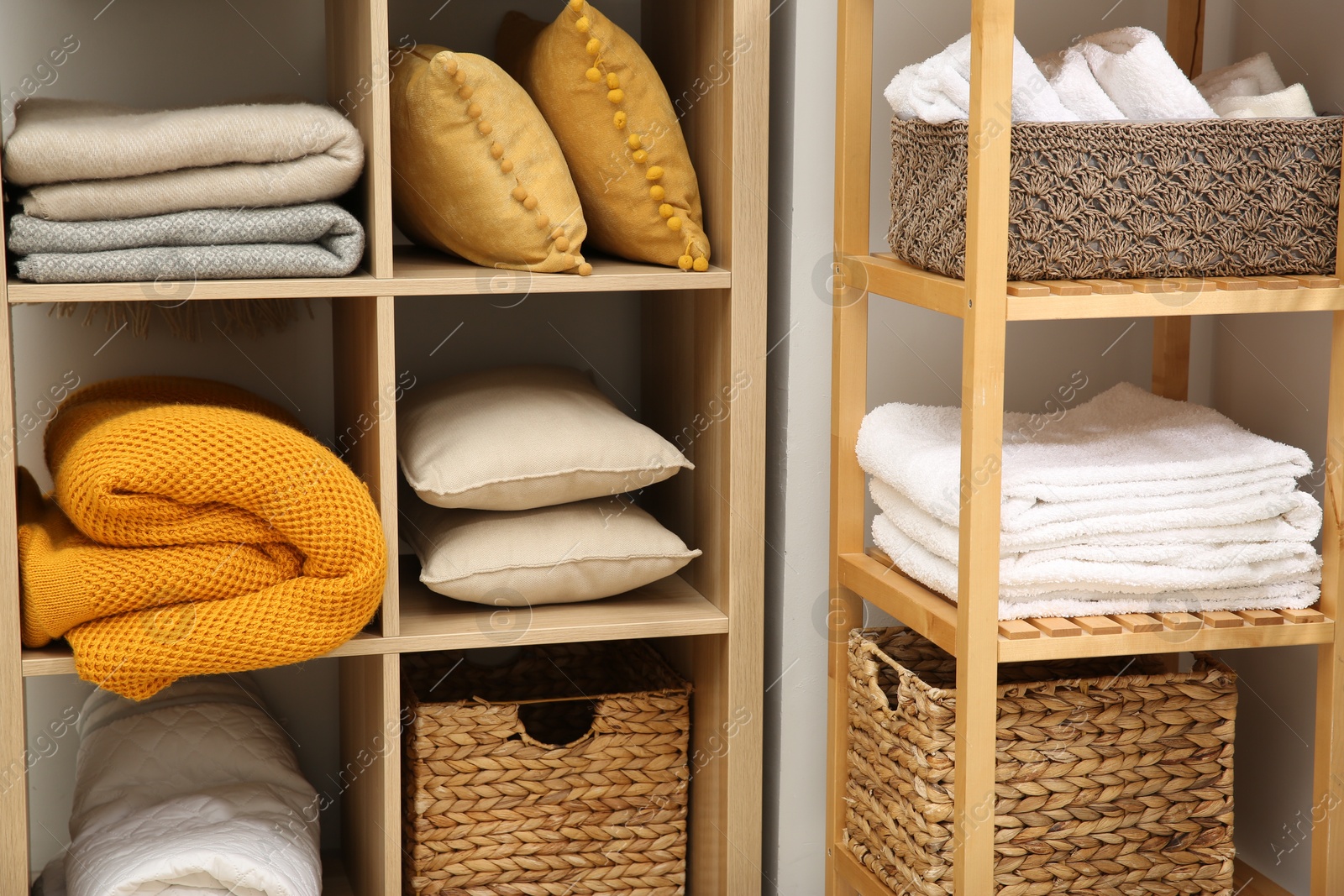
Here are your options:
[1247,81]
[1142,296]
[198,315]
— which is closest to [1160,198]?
[1142,296]

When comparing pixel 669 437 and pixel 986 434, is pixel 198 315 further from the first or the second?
pixel 986 434

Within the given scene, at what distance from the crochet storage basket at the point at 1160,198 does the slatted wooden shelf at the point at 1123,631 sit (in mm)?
309

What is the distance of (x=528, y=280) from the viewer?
130 centimetres

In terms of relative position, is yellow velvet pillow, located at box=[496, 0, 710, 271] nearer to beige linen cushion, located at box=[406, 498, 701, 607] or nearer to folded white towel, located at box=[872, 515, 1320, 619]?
beige linen cushion, located at box=[406, 498, 701, 607]

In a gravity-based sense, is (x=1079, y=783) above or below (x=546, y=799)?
above

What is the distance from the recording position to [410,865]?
1459 millimetres

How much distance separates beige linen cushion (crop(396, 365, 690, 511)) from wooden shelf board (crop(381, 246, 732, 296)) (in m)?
0.15

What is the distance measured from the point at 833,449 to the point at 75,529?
778 mm

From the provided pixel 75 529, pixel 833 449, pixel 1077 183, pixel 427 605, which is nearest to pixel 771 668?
pixel 833 449

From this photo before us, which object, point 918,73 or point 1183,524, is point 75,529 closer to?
point 918,73

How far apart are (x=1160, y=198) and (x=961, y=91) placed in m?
0.20

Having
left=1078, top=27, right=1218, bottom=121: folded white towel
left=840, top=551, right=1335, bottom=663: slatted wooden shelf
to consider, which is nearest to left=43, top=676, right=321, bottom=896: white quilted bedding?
left=840, top=551, right=1335, bottom=663: slatted wooden shelf

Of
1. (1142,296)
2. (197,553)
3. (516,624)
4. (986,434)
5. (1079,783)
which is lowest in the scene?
(1079,783)

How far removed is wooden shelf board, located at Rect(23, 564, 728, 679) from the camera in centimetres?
131
